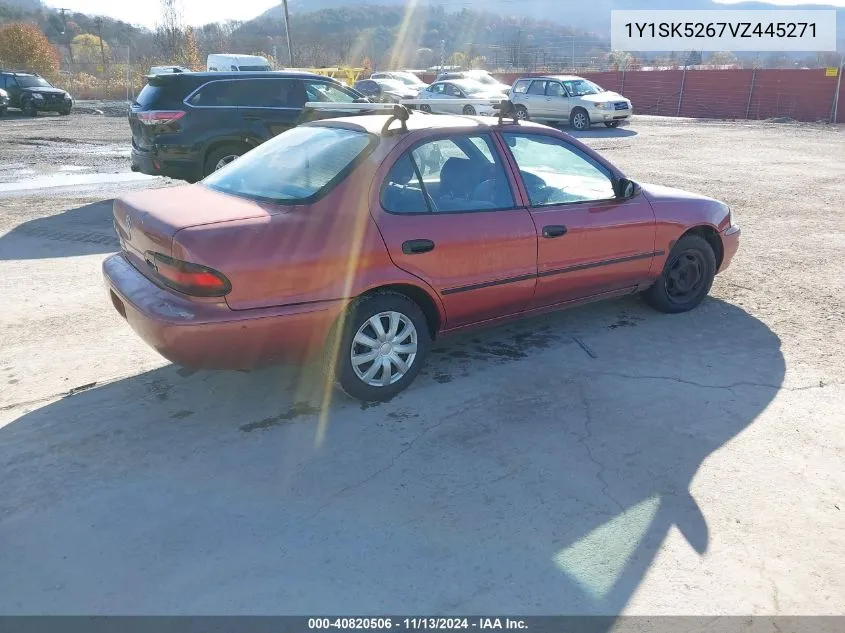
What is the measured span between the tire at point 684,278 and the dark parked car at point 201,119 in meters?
5.55

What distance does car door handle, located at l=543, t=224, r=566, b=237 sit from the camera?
14.6 ft

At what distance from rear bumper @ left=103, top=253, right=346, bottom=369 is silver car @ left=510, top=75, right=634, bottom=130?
19198mm

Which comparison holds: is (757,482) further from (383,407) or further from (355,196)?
(355,196)

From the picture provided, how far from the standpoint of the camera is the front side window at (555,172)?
14.9ft

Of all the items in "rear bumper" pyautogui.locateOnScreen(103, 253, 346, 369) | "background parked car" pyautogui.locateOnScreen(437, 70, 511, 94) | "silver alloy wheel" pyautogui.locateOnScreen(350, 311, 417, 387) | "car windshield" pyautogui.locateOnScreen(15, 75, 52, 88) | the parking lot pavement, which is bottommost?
the parking lot pavement

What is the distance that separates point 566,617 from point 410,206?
7.68ft

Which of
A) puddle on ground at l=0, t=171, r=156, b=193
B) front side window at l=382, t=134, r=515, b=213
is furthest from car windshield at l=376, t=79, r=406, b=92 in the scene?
front side window at l=382, t=134, r=515, b=213

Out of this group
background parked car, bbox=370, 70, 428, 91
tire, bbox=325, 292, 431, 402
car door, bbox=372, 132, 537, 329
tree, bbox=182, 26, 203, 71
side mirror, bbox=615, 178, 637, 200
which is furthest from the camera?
tree, bbox=182, 26, 203, 71

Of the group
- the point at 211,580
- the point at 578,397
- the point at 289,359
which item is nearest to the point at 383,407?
the point at 289,359

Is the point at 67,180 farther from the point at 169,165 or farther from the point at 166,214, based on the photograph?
the point at 166,214

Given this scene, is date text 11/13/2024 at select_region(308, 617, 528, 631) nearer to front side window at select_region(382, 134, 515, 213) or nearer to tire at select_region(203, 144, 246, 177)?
front side window at select_region(382, 134, 515, 213)

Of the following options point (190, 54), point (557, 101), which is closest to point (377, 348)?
point (557, 101)

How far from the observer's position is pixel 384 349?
13.1 ft

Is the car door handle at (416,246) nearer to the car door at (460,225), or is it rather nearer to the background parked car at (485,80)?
the car door at (460,225)
